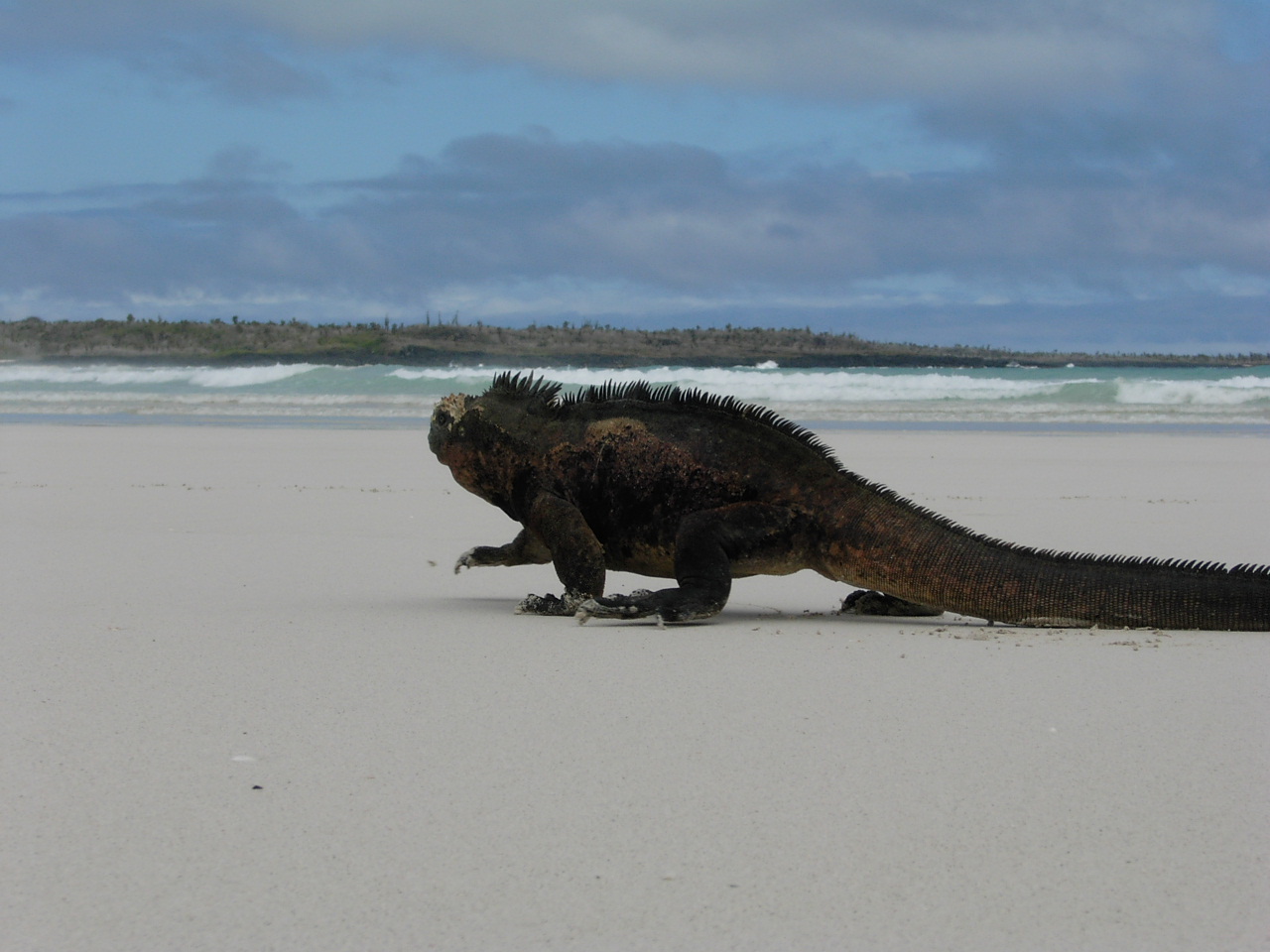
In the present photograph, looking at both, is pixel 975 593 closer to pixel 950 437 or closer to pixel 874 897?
pixel 874 897

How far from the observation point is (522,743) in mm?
3730

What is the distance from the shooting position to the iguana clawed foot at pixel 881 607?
20.8 feet

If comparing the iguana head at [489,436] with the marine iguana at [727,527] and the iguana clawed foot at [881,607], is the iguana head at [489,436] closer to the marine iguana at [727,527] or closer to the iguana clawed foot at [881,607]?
the marine iguana at [727,527]

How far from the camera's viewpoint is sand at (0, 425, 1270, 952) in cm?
254

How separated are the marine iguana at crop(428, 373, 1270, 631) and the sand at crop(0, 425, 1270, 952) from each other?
0.72ft

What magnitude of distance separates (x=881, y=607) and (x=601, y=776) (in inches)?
129

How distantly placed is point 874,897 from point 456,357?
68388 millimetres

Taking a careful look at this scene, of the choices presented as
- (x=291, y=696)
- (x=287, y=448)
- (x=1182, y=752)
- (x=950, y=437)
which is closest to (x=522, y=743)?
(x=291, y=696)

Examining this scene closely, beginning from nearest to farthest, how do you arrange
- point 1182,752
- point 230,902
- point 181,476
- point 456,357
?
1. point 230,902
2. point 1182,752
3. point 181,476
4. point 456,357

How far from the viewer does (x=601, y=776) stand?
3.41m

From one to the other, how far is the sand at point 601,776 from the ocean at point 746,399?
66.8 ft

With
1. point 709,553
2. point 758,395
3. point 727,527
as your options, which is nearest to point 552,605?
point 709,553

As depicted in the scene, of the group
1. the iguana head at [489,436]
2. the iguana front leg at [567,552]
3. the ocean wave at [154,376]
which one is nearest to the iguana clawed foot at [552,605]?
the iguana front leg at [567,552]

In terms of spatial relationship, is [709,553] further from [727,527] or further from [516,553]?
[516,553]
